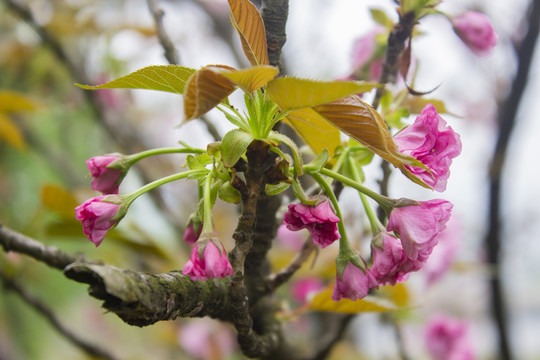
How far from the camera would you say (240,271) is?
382 millimetres

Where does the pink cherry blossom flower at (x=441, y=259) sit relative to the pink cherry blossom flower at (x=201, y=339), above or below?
above

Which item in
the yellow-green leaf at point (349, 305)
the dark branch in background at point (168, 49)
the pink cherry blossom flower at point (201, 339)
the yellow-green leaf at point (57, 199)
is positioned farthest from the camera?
the pink cherry blossom flower at point (201, 339)

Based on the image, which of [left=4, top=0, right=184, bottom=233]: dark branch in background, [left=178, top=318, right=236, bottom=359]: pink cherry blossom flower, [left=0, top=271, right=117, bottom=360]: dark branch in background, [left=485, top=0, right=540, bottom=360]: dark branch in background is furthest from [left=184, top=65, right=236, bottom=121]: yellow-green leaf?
[left=178, top=318, right=236, bottom=359]: pink cherry blossom flower

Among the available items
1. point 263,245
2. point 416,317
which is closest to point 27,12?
point 263,245

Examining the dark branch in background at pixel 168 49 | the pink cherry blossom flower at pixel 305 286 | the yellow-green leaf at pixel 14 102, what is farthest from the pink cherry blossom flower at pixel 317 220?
the pink cherry blossom flower at pixel 305 286

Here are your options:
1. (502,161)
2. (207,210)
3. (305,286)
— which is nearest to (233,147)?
(207,210)

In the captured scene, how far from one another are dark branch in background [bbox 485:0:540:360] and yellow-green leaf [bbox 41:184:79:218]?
111 cm

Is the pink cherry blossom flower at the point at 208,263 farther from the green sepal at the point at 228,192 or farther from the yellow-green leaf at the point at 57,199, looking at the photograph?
the yellow-green leaf at the point at 57,199

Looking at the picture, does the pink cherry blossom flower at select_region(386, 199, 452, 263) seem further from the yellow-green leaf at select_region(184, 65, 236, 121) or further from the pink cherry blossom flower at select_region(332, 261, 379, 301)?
the yellow-green leaf at select_region(184, 65, 236, 121)

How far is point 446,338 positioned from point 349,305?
718 mm

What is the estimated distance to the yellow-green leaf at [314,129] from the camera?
1.32ft

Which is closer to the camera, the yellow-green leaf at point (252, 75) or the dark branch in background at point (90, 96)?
the yellow-green leaf at point (252, 75)

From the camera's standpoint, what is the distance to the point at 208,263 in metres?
0.34

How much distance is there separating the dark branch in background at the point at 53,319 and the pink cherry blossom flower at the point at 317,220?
1.77 ft
